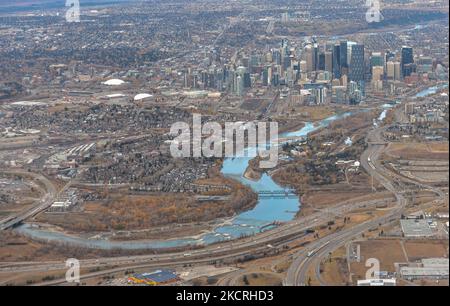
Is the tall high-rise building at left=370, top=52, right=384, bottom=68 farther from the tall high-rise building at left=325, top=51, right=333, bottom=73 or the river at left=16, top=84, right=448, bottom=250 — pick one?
the river at left=16, top=84, right=448, bottom=250

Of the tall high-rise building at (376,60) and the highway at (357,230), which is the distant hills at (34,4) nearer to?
the tall high-rise building at (376,60)

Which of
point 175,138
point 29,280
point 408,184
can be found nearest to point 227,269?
point 29,280

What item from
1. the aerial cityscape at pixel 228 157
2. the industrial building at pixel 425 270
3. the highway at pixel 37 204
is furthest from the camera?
the highway at pixel 37 204

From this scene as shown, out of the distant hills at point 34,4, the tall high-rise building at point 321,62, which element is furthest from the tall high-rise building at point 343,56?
the distant hills at point 34,4

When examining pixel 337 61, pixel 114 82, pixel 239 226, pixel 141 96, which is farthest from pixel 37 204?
pixel 337 61

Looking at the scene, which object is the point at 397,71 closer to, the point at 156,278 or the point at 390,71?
the point at 390,71

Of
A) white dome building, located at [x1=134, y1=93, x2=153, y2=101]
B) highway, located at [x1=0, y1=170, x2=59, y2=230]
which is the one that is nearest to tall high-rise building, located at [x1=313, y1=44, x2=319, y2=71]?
white dome building, located at [x1=134, y1=93, x2=153, y2=101]
